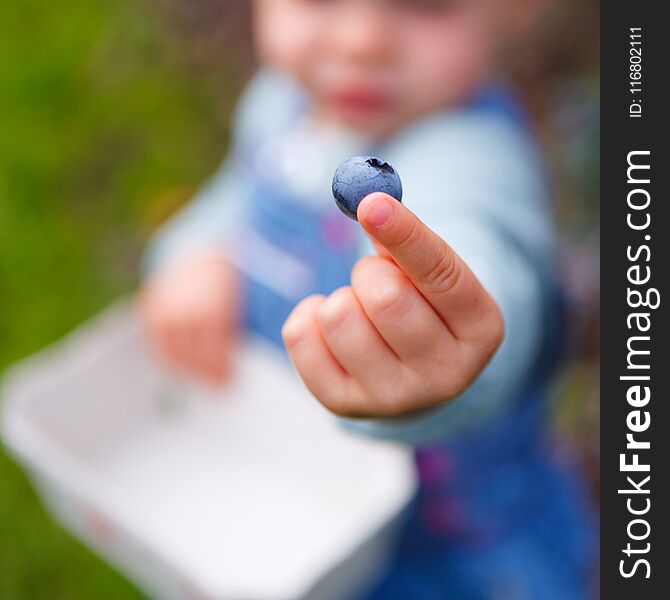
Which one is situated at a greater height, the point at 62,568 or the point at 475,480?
the point at 475,480

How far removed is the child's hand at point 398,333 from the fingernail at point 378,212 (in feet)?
0.06

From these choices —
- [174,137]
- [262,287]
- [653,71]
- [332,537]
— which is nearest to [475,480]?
[332,537]

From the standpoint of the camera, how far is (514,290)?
0.81m

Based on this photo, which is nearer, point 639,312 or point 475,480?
point 639,312

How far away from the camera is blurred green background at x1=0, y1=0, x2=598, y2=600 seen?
1389mm

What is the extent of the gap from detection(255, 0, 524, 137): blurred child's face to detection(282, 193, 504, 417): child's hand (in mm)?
390

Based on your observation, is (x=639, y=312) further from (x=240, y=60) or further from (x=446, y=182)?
(x=240, y=60)

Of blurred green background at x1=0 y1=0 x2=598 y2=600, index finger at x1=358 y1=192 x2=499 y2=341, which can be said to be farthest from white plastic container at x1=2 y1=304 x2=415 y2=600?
index finger at x1=358 y1=192 x2=499 y2=341

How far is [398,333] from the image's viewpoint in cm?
56

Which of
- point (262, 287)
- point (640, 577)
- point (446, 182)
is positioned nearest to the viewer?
point (640, 577)

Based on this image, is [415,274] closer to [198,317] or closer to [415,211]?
[415,211]

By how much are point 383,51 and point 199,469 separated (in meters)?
0.59

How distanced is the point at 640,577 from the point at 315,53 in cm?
57

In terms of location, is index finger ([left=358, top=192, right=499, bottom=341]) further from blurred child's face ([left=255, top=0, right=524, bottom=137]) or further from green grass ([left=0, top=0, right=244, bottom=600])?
green grass ([left=0, top=0, right=244, bottom=600])
